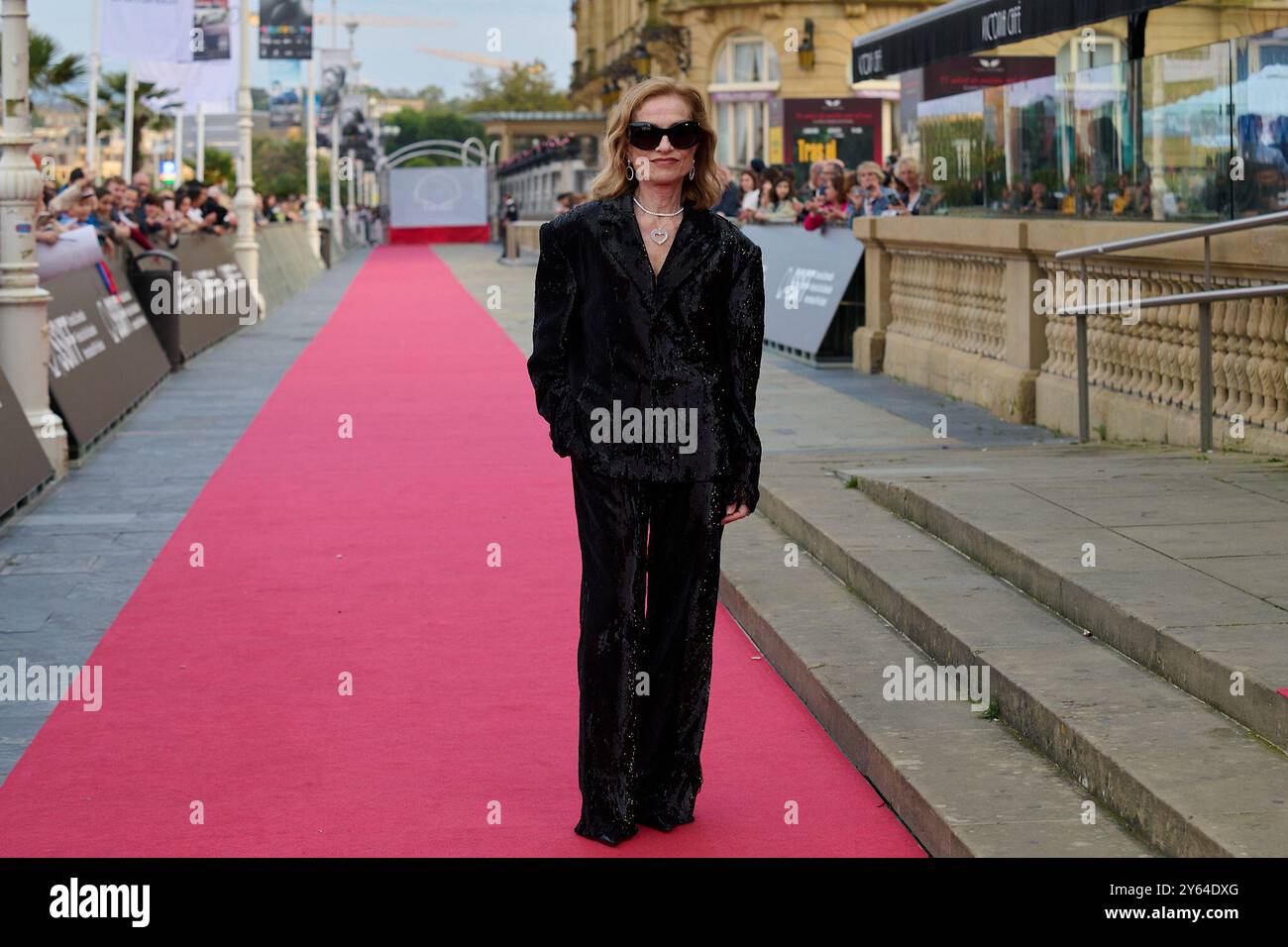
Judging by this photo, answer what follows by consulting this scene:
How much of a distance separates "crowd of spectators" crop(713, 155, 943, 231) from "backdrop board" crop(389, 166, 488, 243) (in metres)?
66.5

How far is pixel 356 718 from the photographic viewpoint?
6.74 meters

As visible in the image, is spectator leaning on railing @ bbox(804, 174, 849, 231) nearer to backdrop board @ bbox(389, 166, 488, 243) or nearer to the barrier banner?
the barrier banner

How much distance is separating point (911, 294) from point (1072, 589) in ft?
37.6

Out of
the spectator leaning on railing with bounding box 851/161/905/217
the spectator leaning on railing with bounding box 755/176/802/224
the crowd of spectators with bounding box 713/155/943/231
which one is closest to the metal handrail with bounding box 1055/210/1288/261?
the crowd of spectators with bounding box 713/155/943/231

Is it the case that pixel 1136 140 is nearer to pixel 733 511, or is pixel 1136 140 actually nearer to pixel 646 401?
pixel 733 511

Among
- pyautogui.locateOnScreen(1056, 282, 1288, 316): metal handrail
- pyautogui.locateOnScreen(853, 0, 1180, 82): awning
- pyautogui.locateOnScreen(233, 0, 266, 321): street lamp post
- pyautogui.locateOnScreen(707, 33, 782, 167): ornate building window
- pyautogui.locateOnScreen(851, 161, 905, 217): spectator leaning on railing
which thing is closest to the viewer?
pyautogui.locateOnScreen(1056, 282, 1288, 316): metal handrail

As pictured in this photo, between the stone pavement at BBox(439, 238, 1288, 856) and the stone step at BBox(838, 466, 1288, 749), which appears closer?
the stone pavement at BBox(439, 238, 1288, 856)

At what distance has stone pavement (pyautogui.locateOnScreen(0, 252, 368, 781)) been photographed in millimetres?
7969

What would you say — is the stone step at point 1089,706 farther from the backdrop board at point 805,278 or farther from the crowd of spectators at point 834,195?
the backdrop board at point 805,278

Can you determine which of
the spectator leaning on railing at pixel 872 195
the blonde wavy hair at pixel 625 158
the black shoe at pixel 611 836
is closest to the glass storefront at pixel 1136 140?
the spectator leaning on railing at pixel 872 195

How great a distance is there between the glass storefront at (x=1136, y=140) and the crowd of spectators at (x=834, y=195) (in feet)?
4.74

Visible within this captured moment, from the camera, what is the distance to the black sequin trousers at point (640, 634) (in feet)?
16.9

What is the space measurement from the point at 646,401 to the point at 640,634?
0.66 m
